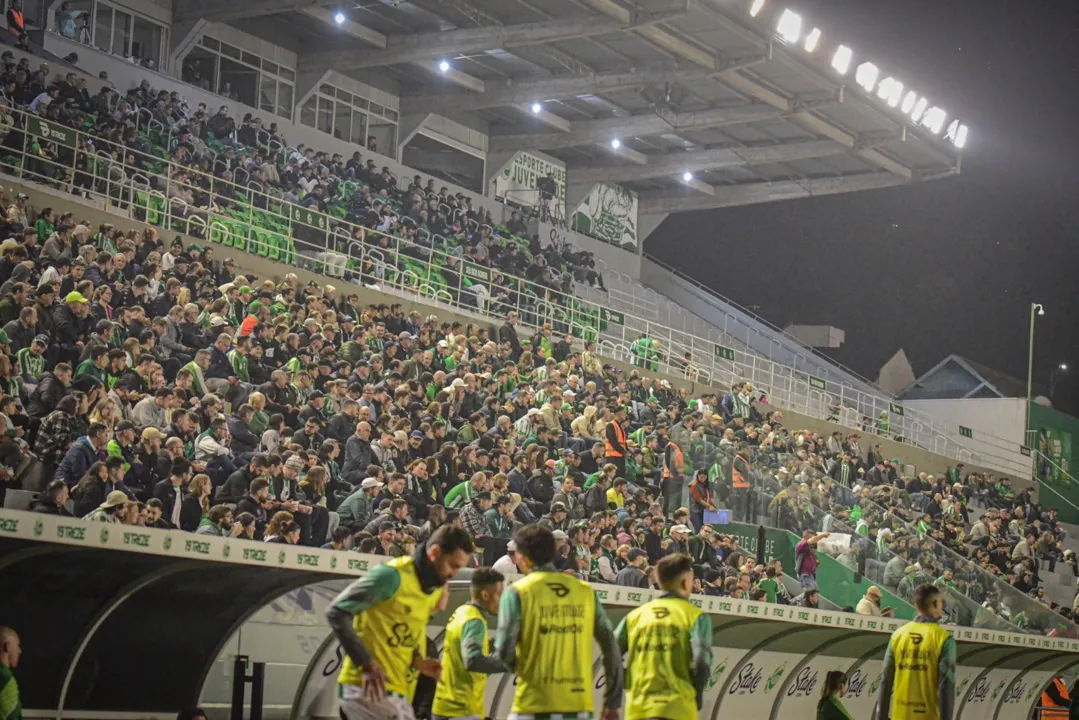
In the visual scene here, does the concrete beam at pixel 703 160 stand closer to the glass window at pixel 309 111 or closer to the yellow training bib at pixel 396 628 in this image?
the glass window at pixel 309 111

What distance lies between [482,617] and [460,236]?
2366 centimetres

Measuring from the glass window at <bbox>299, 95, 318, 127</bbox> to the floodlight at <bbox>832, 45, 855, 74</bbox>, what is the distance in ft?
38.4

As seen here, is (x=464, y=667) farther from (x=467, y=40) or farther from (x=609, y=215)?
(x=609, y=215)

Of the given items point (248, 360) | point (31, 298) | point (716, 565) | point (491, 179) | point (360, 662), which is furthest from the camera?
point (491, 179)

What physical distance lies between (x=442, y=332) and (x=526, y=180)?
710 inches

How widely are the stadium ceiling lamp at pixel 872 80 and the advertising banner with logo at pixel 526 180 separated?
9.21 metres

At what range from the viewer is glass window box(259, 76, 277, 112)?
32.4 metres

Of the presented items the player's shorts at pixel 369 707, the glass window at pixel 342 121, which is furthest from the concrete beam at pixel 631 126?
the player's shorts at pixel 369 707

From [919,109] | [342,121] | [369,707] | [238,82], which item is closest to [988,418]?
[919,109]

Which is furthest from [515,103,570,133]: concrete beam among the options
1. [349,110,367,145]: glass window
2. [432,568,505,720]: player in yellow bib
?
[432,568,505,720]: player in yellow bib

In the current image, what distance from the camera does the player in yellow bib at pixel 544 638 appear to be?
7.13 m

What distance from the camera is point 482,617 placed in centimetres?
834

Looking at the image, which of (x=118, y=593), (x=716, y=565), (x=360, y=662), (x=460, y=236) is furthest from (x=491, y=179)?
(x=360, y=662)

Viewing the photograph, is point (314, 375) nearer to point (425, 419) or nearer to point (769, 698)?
point (425, 419)
